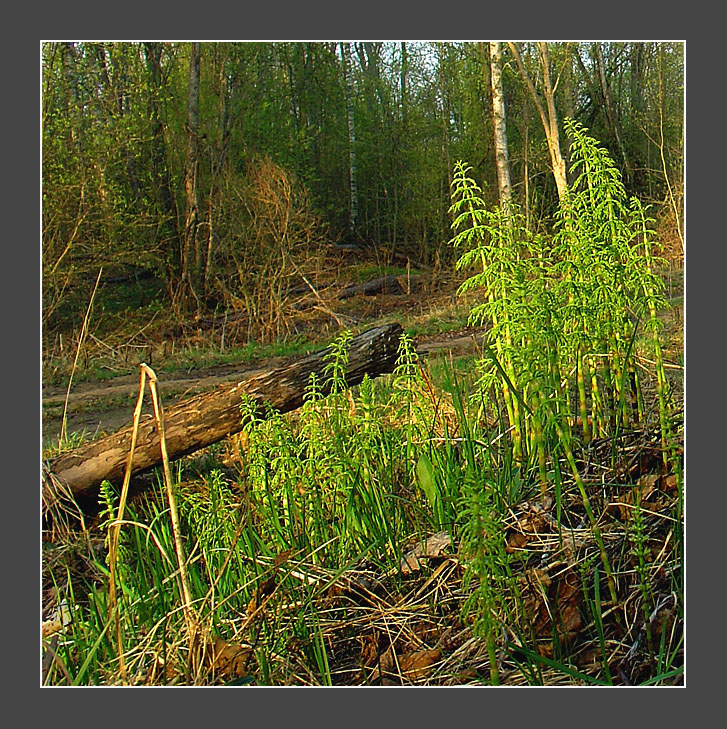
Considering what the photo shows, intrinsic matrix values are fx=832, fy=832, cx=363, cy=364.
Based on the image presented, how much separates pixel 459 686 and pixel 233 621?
55 cm

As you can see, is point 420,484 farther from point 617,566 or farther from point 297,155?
point 297,155

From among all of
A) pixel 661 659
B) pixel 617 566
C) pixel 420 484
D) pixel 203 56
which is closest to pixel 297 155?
pixel 203 56

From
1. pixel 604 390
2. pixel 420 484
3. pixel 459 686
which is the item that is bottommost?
pixel 459 686

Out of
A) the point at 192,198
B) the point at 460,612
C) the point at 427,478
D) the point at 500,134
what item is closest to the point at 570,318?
the point at 427,478

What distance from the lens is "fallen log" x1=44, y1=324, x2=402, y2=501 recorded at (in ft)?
8.68

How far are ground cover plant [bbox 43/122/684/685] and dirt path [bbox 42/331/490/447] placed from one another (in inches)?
4.7

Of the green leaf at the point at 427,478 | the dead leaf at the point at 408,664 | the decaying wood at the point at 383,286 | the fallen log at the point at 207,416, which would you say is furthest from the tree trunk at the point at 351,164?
the dead leaf at the point at 408,664

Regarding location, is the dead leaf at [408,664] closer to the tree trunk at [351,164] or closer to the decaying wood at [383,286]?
the decaying wood at [383,286]

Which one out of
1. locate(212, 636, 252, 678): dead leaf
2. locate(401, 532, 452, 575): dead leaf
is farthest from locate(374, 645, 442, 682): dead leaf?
locate(212, 636, 252, 678): dead leaf

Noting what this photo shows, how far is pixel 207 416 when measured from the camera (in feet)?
8.91

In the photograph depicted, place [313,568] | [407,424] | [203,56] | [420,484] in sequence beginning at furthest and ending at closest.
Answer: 1. [203,56]
2. [407,424]
3. [420,484]
4. [313,568]

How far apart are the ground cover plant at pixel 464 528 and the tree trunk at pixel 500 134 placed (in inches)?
4.5

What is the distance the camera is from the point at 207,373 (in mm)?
2693

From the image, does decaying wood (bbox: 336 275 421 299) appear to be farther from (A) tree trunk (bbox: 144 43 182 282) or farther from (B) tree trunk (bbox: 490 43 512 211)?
(A) tree trunk (bbox: 144 43 182 282)
